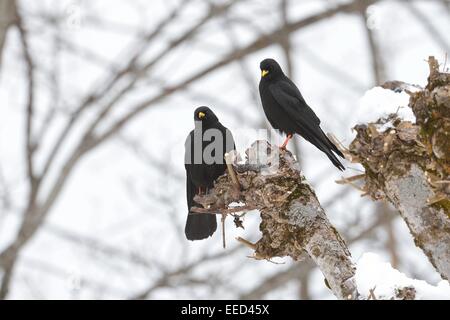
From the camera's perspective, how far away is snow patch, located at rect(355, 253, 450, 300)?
2926mm

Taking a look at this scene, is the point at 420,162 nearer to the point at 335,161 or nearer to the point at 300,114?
the point at 335,161

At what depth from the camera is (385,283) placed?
300 centimetres

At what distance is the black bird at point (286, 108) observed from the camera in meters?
4.45

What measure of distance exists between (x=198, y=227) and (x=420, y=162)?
171 centimetres

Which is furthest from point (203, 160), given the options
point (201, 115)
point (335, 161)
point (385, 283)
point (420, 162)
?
point (385, 283)

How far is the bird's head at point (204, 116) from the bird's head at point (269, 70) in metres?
0.53

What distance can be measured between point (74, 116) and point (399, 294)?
8.15m

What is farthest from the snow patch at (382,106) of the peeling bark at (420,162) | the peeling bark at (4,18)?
the peeling bark at (4,18)

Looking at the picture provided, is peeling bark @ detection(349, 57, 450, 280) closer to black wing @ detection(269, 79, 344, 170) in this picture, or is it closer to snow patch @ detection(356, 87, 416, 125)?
snow patch @ detection(356, 87, 416, 125)

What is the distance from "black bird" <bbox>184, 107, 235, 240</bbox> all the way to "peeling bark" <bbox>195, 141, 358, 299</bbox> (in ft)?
1.56

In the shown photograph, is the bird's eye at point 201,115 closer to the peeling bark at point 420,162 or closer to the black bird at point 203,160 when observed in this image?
the black bird at point 203,160

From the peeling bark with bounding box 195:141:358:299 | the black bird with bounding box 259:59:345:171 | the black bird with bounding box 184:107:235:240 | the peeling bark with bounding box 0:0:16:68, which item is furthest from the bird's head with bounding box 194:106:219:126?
the peeling bark with bounding box 0:0:16:68

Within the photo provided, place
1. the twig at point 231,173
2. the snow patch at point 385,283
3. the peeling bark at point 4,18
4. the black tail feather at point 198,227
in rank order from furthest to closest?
the peeling bark at point 4,18
the black tail feather at point 198,227
the twig at point 231,173
the snow patch at point 385,283
